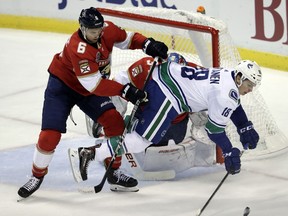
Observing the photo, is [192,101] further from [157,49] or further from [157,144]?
[157,144]

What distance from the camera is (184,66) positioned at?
581 centimetres

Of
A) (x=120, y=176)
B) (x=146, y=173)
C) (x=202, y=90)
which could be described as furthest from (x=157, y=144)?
(x=202, y=90)

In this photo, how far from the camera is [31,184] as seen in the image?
5824 mm

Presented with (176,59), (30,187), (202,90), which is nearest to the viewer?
(202,90)

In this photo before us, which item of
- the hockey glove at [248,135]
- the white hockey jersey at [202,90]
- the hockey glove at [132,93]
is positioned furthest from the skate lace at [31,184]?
the hockey glove at [248,135]

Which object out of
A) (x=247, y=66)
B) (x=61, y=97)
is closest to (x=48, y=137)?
(x=61, y=97)

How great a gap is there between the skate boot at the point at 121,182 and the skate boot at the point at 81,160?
5.6 inches

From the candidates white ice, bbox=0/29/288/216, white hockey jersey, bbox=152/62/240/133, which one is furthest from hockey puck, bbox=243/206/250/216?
white hockey jersey, bbox=152/62/240/133

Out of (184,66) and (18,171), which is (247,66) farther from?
(18,171)

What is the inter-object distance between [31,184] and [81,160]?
0.32m

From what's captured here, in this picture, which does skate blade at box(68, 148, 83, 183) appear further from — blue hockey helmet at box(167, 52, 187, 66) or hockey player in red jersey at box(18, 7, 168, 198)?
blue hockey helmet at box(167, 52, 187, 66)

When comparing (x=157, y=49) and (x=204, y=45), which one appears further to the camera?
(x=204, y=45)

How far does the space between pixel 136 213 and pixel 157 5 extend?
353 centimetres

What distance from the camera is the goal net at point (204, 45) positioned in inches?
244
